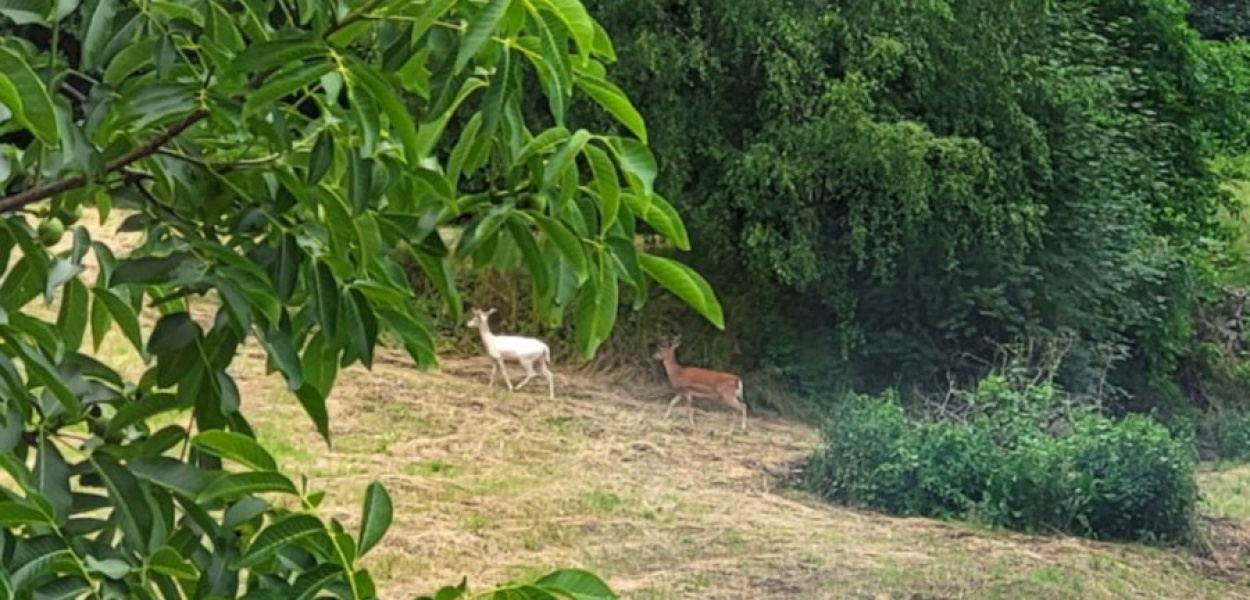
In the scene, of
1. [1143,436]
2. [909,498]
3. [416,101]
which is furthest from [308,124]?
[1143,436]

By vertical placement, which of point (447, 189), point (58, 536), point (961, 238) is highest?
point (447, 189)

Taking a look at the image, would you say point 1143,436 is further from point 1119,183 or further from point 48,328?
point 48,328

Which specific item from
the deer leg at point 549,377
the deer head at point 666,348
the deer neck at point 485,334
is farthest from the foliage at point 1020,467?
the deer neck at point 485,334

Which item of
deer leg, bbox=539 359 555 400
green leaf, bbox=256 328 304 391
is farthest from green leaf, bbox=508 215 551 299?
deer leg, bbox=539 359 555 400

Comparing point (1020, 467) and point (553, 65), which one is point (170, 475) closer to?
point (553, 65)

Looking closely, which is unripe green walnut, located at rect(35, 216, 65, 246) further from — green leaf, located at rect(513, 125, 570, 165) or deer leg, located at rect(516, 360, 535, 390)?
→ deer leg, located at rect(516, 360, 535, 390)

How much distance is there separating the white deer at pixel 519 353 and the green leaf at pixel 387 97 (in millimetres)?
1687

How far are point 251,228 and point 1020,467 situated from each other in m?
1.78

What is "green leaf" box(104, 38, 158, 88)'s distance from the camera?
64 centimetres

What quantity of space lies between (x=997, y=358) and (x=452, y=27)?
2001 mm

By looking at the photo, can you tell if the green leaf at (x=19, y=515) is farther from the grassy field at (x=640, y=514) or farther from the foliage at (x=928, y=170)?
the foliage at (x=928, y=170)

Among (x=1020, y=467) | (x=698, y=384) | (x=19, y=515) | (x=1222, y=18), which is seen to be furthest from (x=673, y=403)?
(x=19, y=515)

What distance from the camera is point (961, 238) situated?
255 cm

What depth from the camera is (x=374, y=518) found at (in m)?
0.62
